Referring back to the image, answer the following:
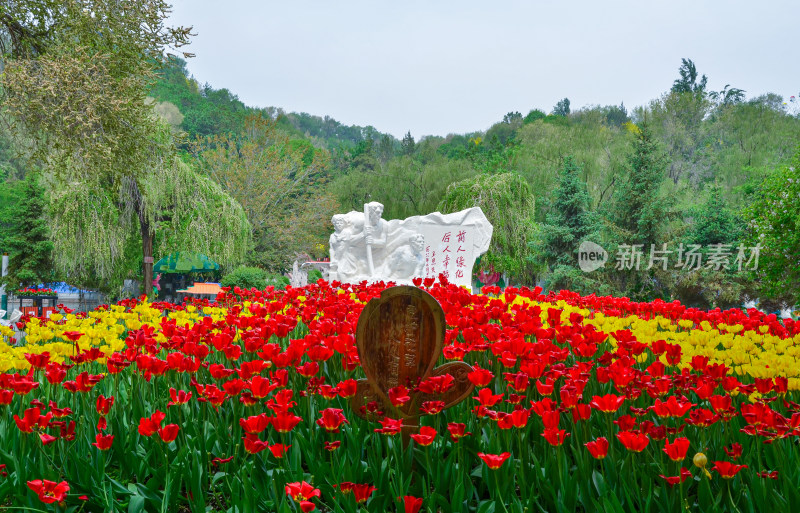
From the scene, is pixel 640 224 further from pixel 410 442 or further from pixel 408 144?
pixel 408 144

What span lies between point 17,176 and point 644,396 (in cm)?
3703

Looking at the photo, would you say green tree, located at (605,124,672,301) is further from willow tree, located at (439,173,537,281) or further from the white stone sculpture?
the white stone sculpture

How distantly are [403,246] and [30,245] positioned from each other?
9467 millimetres

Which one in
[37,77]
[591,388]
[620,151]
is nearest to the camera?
[591,388]

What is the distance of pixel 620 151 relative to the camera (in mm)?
21641

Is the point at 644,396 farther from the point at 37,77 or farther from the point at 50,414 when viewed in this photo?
the point at 37,77

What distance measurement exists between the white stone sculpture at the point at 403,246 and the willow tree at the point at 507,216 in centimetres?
655

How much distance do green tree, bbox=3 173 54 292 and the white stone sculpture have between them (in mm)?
7698

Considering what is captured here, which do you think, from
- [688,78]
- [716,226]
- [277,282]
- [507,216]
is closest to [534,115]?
[688,78]

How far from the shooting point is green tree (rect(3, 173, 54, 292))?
14289 mm

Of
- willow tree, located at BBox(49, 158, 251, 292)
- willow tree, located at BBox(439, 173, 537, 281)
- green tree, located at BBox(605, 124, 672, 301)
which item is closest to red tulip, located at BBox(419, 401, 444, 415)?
willow tree, located at BBox(49, 158, 251, 292)

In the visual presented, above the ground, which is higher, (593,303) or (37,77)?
(37,77)

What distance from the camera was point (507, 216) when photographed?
62.3 feet

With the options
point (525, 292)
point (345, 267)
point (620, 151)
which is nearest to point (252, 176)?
point (345, 267)
